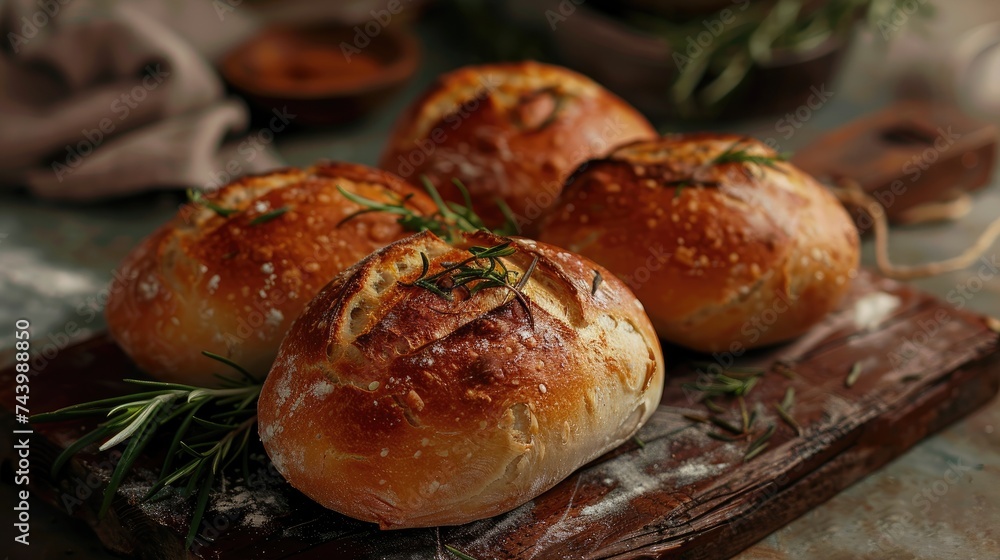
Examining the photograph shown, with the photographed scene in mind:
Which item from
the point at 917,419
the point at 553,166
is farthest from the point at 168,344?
the point at 917,419

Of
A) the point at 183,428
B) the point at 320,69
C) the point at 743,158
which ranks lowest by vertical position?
the point at 320,69

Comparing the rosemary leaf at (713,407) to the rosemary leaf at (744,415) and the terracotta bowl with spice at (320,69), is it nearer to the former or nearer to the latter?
the rosemary leaf at (744,415)

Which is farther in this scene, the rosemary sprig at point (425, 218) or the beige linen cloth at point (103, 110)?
the beige linen cloth at point (103, 110)

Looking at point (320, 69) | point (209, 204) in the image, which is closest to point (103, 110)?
point (320, 69)

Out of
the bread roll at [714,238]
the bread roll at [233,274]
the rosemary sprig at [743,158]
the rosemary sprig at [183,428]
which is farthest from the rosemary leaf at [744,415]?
the rosemary sprig at [183,428]

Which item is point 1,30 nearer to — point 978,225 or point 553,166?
point 553,166

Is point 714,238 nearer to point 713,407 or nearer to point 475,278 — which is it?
point 713,407

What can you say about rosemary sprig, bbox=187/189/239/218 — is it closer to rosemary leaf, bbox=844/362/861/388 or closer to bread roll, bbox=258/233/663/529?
bread roll, bbox=258/233/663/529

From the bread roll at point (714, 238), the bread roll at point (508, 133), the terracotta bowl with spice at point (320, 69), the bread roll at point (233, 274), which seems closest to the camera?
the bread roll at point (233, 274)
